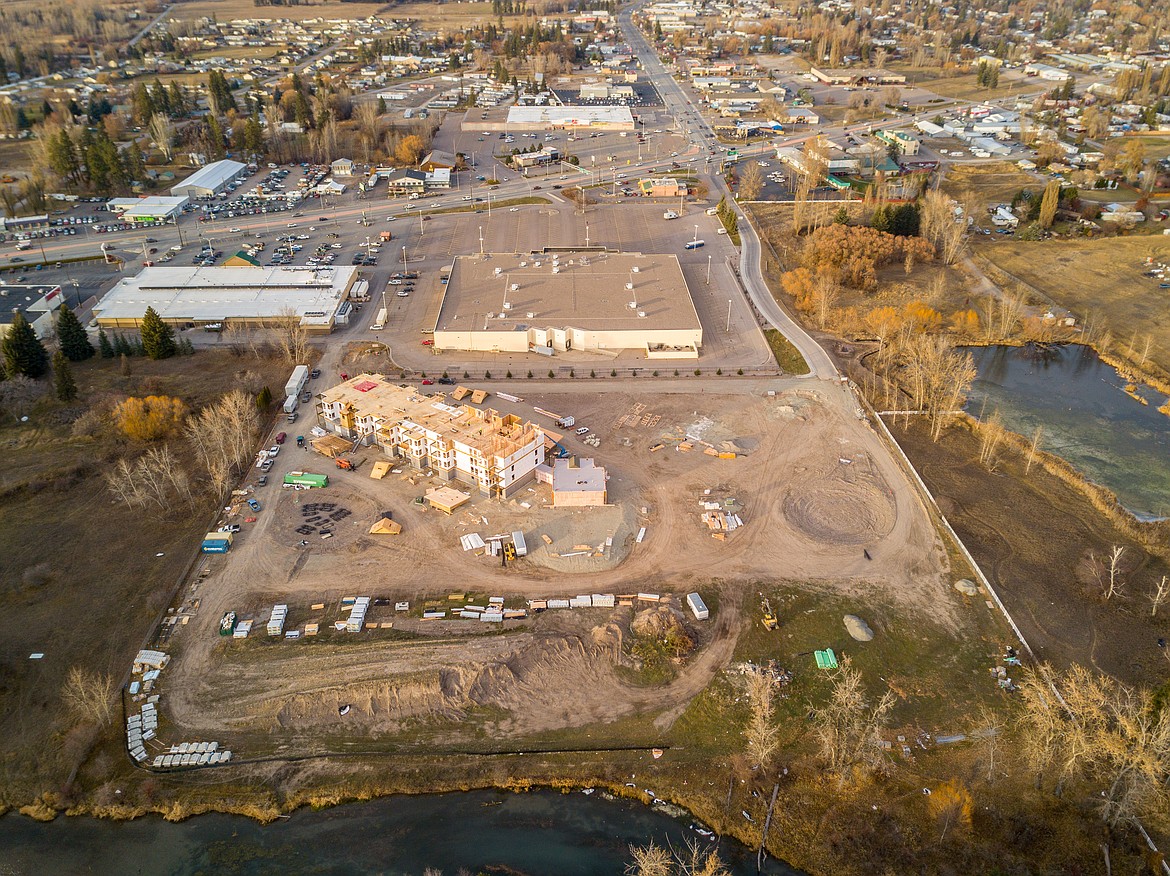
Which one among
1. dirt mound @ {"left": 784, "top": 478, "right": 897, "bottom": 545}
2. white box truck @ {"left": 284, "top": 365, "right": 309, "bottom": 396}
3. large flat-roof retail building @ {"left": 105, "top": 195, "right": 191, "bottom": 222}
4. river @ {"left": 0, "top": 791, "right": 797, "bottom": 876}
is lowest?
river @ {"left": 0, "top": 791, "right": 797, "bottom": 876}

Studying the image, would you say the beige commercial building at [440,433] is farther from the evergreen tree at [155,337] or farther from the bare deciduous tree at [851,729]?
the bare deciduous tree at [851,729]

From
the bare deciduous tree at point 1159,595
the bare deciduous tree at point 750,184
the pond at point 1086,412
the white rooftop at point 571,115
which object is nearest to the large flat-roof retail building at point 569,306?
the pond at point 1086,412

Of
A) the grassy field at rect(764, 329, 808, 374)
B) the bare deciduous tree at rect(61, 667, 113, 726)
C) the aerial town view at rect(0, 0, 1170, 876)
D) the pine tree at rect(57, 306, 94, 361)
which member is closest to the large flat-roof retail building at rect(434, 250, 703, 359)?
the aerial town view at rect(0, 0, 1170, 876)

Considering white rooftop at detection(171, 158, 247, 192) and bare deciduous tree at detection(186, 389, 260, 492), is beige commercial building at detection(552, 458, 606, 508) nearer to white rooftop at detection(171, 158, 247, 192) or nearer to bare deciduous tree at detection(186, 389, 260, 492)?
bare deciduous tree at detection(186, 389, 260, 492)

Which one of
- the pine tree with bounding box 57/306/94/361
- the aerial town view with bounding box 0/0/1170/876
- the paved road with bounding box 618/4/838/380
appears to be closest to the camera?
the aerial town view with bounding box 0/0/1170/876

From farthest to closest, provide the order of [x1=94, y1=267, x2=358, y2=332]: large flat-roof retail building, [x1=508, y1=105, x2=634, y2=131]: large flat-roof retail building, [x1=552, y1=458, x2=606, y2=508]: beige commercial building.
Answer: [x1=508, y1=105, x2=634, y2=131]: large flat-roof retail building → [x1=94, y1=267, x2=358, y2=332]: large flat-roof retail building → [x1=552, y1=458, x2=606, y2=508]: beige commercial building

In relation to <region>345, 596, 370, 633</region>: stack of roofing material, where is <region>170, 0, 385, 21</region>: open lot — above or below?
above

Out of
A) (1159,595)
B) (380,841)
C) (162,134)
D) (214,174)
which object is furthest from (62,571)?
(162,134)
